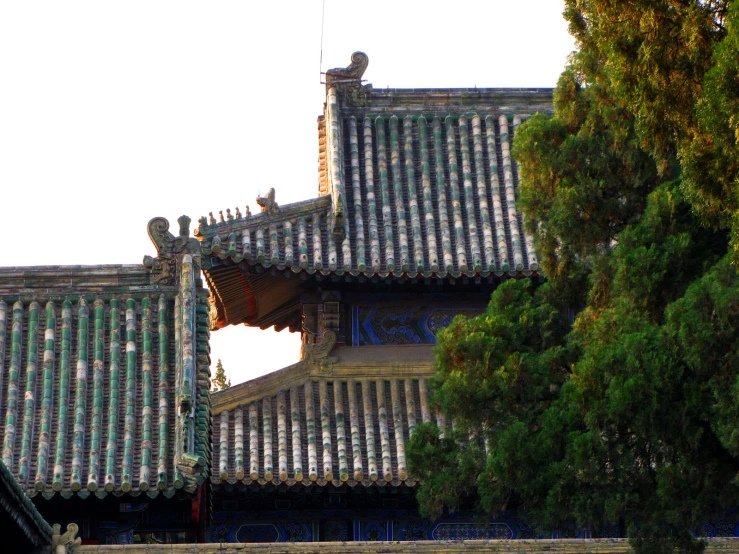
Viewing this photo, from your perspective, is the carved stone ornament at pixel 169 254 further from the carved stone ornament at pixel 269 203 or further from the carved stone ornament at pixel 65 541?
the carved stone ornament at pixel 65 541

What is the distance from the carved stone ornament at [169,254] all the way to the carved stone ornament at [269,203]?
2.84 metres

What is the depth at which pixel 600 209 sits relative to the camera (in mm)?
16922

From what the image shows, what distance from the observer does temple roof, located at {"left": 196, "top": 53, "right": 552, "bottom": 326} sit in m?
24.4

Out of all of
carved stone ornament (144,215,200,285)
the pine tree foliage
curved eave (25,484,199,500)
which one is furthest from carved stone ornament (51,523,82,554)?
carved stone ornament (144,215,200,285)

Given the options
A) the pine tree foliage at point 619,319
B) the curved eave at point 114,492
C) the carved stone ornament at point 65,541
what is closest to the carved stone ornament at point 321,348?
the curved eave at point 114,492

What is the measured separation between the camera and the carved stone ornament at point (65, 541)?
54.5 feet

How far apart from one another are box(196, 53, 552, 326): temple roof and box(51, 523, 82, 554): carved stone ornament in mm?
7437

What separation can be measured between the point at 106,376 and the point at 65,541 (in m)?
4.79

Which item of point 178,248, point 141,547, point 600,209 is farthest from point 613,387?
point 178,248

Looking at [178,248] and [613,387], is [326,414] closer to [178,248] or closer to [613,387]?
[178,248]

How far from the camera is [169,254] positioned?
873 inches

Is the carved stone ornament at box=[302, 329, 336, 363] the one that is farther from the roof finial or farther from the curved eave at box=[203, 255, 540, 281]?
the roof finial

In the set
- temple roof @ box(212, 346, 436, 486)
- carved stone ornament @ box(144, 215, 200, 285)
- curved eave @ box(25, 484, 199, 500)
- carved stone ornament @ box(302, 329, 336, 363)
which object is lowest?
curved eave @ box(25, 484, 199, 500)

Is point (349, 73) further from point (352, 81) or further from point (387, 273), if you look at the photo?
point (387, 273)
